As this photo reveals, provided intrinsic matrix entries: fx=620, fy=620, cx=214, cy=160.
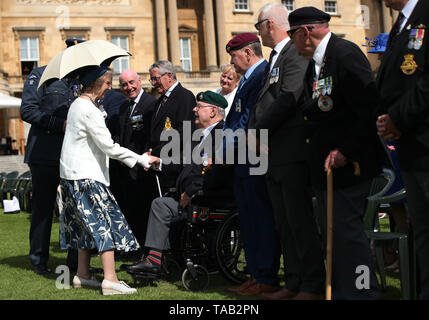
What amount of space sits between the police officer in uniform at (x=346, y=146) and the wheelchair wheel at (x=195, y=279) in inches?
73.3

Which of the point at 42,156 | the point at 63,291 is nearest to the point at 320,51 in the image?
the point at 63,291

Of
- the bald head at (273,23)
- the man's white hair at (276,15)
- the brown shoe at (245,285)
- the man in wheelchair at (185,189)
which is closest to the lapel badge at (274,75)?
the bald head at (273,23)

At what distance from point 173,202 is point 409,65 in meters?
3.35

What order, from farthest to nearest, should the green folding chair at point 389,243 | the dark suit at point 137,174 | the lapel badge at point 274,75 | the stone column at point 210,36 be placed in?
the stone column at point 210,36 < the dark suit at point 137,174 < the lapel badge at point 274,75 < the green folding chair at point 389,243

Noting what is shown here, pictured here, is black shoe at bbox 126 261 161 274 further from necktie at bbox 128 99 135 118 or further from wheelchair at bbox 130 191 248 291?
necktie at bbox 128 99 135 118

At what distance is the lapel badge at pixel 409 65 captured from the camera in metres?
3.65

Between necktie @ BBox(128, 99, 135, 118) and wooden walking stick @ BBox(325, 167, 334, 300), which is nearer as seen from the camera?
wooden walking stick @ BBox(325, 167, 334, 300)

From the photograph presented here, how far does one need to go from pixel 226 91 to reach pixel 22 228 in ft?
22.0

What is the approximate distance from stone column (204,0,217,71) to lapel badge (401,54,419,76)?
4504 cm

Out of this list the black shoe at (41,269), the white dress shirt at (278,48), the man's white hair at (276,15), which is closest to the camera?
the white dress shirt at (278,48)

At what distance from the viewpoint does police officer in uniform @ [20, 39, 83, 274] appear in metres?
7.52

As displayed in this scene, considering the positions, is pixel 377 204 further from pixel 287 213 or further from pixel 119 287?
pixel 119 287

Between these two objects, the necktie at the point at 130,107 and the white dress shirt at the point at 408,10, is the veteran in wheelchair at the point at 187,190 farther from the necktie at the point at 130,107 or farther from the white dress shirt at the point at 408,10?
the white dress shirt at the point at 408,10

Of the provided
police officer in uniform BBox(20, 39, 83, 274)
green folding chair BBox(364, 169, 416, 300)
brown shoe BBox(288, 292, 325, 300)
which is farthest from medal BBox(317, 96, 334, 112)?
police officer in uniform BBox(20, 39, 83, 274)
